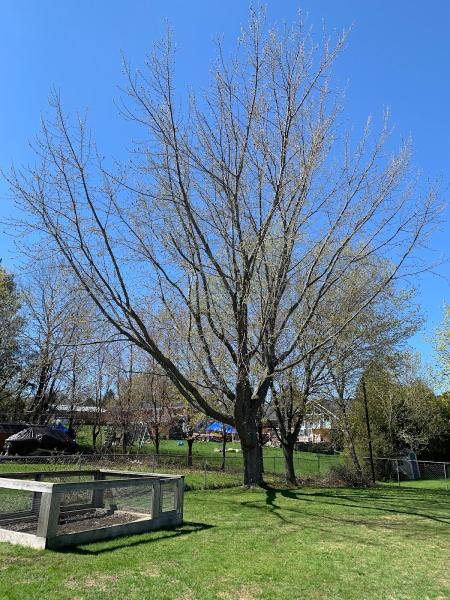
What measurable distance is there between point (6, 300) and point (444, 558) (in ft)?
88.9

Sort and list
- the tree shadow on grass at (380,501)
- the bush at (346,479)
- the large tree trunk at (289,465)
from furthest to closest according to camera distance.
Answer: the bush at (346,479)
the large tree trunk at (289,465)
the tree shadow on grass at (380,501)

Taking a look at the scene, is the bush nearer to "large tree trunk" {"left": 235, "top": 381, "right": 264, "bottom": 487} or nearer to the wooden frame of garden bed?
"large tree trunk" {"left": 235, "top": 381, "right": 264, "bottom": 487}

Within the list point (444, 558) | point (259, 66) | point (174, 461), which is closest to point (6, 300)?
point (174, 461)

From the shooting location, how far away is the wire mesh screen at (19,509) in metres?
7.83

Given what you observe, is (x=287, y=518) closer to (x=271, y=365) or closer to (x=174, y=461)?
(x=271, y=365)

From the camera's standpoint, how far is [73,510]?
907cm

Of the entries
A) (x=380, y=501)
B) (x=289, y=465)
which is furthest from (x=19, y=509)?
(x=289, y=465)

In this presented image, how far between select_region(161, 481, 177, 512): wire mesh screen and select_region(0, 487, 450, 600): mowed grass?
44 centimetres

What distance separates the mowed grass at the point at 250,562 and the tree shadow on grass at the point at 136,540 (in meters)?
0.02

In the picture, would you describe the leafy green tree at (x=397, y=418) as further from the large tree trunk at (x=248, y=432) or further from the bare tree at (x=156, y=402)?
the large tree trunk at (x=248, y=432)

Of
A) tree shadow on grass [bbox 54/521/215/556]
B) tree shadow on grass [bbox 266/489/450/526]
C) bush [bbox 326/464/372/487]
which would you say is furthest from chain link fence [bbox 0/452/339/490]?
tree shadow on grass [bbox 54/521/215/556]

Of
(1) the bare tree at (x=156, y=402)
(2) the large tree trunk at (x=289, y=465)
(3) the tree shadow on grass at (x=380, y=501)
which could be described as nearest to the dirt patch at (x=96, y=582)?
(3) the tree shadow on grass at (x=380, y=501)

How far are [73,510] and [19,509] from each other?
3.78 feet

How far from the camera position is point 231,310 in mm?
16281
